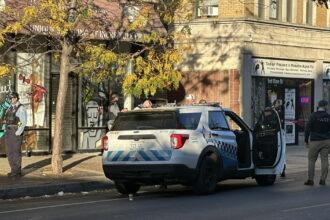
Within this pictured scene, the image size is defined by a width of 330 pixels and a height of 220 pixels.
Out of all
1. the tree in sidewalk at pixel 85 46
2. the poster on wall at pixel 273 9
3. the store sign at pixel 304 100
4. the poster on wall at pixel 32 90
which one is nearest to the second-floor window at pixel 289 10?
the poster on wall at pixel 273 9

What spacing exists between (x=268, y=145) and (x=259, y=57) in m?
10.9

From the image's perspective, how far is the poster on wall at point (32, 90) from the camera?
20.4m

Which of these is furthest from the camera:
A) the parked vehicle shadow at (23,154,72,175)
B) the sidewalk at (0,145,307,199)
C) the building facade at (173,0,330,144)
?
the building facade at (173,0,330,144)

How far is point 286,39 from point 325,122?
461 inches

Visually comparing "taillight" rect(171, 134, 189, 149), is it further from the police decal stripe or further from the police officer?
the police officer

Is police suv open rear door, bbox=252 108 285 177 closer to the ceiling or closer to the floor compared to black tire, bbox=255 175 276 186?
closer to the ceiling

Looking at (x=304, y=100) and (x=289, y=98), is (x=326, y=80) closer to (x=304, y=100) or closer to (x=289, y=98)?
(x=304, y=100)

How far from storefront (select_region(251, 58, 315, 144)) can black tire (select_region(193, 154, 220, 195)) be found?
1263cm

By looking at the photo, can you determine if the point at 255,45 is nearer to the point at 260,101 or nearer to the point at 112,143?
the point at 260,101

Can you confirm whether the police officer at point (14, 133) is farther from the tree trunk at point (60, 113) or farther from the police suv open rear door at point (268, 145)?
the police suv open rear door at point (268, 145)

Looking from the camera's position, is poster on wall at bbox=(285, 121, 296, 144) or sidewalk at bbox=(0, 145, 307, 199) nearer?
sidewalk at bbox=(0, 145, 307, 199)

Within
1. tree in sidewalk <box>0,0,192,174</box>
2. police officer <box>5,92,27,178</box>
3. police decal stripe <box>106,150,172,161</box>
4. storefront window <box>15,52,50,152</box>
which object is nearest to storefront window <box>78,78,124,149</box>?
storefront window <box>15,52,50,152</box>

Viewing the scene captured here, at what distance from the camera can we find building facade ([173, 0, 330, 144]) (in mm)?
25406

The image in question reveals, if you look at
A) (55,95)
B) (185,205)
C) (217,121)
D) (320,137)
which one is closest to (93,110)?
(55,95)
